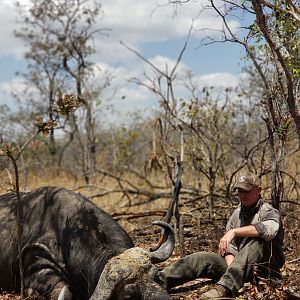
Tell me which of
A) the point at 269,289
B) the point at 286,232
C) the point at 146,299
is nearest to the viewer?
the point at 146,299

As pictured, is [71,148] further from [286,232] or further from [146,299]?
[146,299]

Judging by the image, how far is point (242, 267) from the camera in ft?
16.0

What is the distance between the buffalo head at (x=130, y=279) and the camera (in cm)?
430

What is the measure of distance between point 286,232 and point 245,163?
1.52 metres

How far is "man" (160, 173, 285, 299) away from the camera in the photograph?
4875mm

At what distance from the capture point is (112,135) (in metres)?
A: 24.0

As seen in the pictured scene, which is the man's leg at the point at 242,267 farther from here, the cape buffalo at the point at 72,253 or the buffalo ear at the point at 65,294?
the buffalo ear at the point at 65,294

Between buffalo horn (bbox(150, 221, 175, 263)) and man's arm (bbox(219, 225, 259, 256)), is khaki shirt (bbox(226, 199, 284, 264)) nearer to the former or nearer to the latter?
man's arm (bbox(219, 225, 259, 256))

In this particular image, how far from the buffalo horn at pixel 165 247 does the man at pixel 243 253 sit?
21 cm

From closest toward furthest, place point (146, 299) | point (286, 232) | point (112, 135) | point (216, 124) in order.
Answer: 1. point (146, 299)
2. point (286, 232)
3. point (216, 124)
4. point (112, 135)

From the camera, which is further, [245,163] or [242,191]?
[245,163]

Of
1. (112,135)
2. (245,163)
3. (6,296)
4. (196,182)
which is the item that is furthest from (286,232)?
Result: (112,135)

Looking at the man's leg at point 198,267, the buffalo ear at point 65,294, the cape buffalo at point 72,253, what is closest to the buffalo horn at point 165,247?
the cape buffalo at point 72,253

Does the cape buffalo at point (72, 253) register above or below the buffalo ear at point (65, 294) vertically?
above
